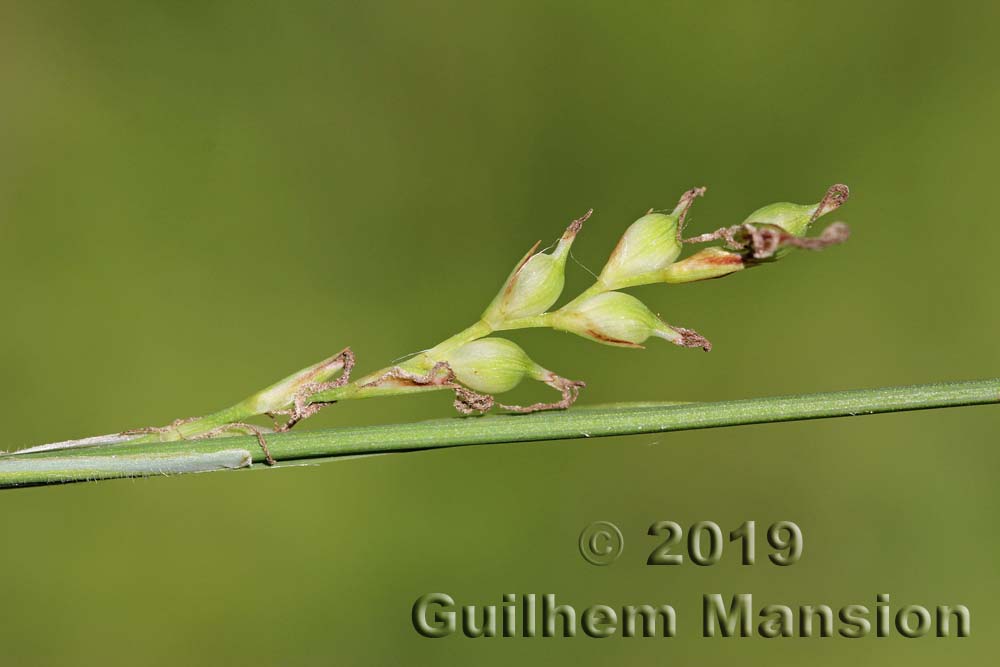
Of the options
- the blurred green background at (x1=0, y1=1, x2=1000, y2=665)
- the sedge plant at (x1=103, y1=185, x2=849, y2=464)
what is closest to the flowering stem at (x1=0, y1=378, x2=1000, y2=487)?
the sedge plant at (x1=103, y1=185, x2=849, y2=464)

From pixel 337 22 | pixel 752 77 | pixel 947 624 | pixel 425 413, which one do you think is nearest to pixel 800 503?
pixel 947 624

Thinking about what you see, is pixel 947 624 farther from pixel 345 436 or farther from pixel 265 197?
pixel 265 197

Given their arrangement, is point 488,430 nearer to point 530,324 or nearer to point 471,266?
point 530,324

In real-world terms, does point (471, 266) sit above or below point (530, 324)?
above

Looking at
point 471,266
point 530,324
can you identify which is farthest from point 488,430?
point 471,266

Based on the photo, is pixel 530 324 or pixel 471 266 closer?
pixel 530 324

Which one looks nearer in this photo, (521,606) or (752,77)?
(521,606)
